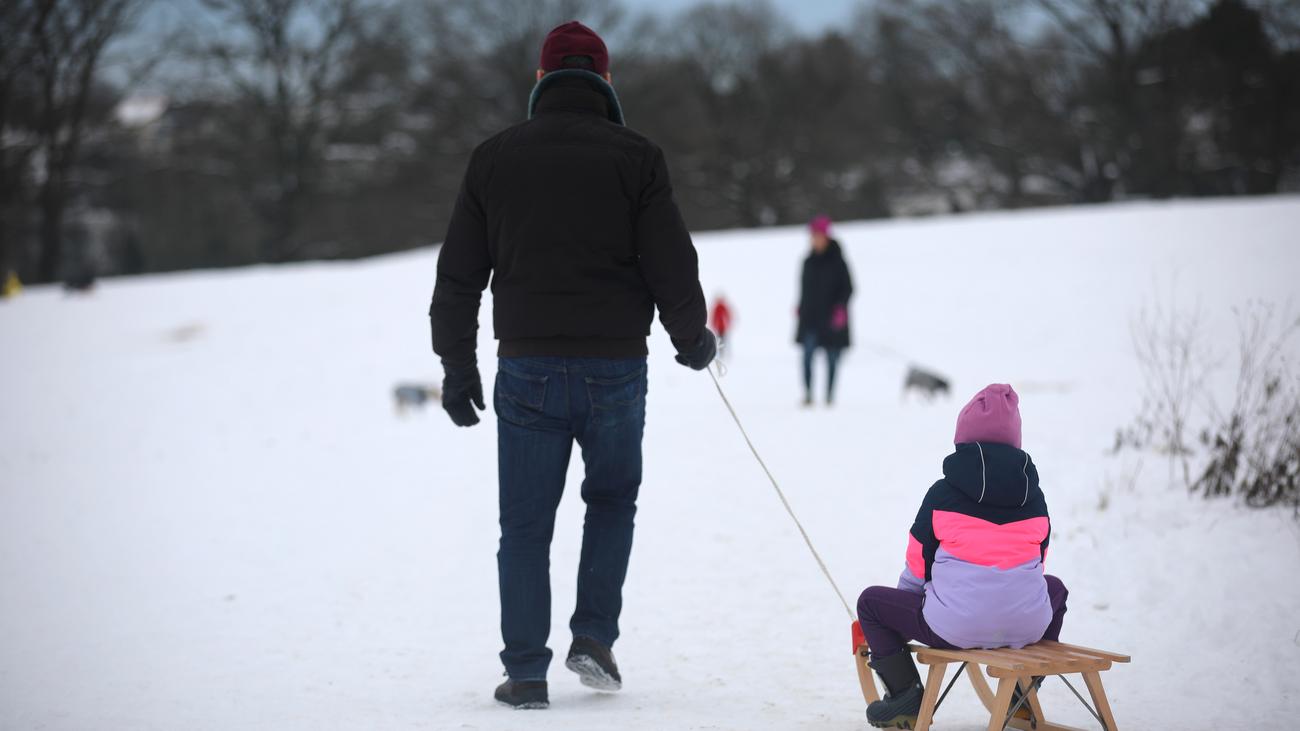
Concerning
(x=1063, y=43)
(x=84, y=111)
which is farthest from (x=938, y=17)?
(x=84, y=111)

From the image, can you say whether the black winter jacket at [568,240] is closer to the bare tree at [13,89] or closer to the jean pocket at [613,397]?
the jean pocket at [613,397]

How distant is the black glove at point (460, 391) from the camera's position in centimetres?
353

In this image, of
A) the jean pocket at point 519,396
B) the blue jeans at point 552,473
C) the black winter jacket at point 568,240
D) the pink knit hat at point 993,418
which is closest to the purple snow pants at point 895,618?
the pink knit hat at point 993,418

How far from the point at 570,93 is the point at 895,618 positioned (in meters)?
1.72

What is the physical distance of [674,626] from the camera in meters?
4.89

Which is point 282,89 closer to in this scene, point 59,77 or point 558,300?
point 59,77

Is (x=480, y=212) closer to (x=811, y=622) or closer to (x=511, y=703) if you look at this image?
(x=511, y=703)

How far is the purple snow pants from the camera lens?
3.07m

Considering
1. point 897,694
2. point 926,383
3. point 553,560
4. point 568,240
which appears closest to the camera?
point 897,694

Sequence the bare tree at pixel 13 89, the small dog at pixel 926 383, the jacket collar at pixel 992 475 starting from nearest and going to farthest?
the jacket collar at pixel 992 475 → the small dog at pixel 926 383 → the bare tree at pixel 13 89

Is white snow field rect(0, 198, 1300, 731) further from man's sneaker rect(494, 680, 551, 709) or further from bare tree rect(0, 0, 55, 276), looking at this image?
bare tree rect(0, 0, 55, 276)

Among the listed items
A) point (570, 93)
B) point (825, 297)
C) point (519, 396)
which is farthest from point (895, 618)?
point (825, 297)

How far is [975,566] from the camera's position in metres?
2.99

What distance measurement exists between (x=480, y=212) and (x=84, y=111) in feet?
111
